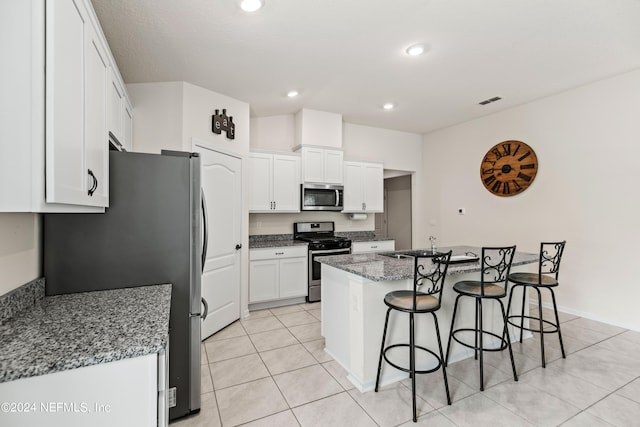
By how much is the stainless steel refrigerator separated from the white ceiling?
118 centimetres

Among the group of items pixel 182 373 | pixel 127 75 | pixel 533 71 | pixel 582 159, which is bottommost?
pixel 182 373

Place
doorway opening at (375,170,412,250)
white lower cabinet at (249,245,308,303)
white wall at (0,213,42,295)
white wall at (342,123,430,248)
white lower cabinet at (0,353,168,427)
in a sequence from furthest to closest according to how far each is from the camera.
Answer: doorway opening at (375,170,412,250), white wall at (342,123,430,248), white lower cabinet at (249,245,308,303), white wall at (0,213,42,295), white lower cabinet at (0,353,168,427)

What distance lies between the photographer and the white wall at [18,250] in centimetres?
125

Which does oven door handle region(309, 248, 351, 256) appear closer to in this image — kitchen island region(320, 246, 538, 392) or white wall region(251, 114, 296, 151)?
kitchen island region(320, 246, 538, 392)

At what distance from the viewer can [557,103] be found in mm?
3773

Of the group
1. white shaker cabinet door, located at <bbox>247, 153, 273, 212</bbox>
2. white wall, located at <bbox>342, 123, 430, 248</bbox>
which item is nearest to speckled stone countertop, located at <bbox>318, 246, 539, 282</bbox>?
white shaker cabinet door, located at <bbox>247, 153, 273, 212</bbox>

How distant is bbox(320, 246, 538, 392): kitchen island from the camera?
85.2 inches

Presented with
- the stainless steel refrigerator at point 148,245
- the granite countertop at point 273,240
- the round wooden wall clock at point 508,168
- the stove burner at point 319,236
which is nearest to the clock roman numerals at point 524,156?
the round wooden wall clock at point 508,168

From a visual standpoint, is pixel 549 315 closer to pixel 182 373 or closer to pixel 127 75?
pixel 182 373

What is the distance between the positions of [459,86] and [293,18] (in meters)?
2.29

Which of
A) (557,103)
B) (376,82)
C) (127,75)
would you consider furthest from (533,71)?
(127,75)

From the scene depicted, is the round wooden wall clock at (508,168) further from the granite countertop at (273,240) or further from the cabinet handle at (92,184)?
the cabinet handle at (92,184)

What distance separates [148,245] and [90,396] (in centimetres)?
95

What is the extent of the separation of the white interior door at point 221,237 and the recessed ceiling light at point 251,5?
55.9 inches
